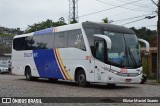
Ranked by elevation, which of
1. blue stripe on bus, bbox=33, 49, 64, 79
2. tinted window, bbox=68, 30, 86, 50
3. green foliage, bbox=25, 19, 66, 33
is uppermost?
green foliage, bbox=25, 19, 66, 33

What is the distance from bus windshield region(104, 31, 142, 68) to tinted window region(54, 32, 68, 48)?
3391 mm

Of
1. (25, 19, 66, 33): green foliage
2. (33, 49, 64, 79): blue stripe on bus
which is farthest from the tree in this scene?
(33, 49, 64, 79): blue stripe on bus

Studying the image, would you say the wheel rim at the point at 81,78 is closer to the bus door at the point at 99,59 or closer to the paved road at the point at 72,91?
the paved road at the point at 72,91

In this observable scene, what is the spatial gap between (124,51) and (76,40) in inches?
117

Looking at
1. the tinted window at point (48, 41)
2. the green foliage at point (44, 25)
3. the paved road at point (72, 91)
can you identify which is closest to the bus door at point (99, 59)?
the paved road at point (72, 91)

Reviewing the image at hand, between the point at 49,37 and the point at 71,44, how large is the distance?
10.4 feet

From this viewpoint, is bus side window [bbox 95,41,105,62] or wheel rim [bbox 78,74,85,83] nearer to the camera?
bus side window [bbox 95,41,105,62]

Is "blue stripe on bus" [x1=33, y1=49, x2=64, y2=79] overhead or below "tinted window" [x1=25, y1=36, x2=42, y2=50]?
below

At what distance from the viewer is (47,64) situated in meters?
24.2

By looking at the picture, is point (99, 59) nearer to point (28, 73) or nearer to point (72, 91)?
point (72, 91)

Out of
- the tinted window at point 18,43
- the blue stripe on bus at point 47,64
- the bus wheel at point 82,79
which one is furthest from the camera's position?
the tinted window at point 18,43

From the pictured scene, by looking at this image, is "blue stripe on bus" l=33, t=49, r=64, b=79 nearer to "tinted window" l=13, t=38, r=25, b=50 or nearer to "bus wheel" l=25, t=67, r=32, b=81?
"bus wheel" l=25, t=67, r=32, b=81

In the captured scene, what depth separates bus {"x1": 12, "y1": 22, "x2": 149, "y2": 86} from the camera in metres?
19.2

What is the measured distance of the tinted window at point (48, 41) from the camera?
2381 centimetres
